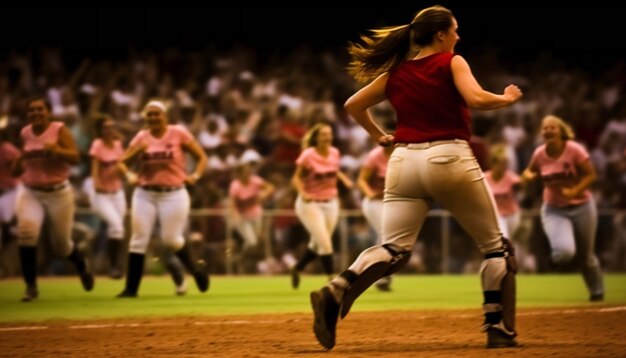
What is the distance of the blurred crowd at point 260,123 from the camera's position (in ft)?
70.1

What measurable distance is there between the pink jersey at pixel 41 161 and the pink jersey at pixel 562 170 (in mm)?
5765

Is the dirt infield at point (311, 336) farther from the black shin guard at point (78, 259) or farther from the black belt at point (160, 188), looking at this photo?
the black shin guard at point (78, 259)

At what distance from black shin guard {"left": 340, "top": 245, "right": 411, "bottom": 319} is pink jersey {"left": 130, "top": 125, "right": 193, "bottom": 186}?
6.53 metres

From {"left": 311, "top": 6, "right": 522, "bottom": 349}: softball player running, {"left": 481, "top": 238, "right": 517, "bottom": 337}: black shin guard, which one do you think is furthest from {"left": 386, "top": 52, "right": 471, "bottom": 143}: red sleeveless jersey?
{"left": 481, "top": 238, "right": 517, "bottom": 337}: black shin guard

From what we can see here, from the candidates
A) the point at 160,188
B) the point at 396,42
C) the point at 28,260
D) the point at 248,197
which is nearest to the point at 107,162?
the point at 248,197

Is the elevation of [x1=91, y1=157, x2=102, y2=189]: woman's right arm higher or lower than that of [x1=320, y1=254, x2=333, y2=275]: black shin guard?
higher

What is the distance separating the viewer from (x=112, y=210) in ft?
63.4

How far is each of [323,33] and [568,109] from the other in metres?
5.84

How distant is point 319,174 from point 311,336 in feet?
23.4

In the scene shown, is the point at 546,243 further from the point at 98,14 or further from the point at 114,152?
the point at 98,14

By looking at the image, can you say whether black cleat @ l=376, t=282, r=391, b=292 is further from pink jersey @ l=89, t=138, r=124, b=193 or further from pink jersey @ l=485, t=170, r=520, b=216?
pink jersey @ l=89, t=138, r=124, b=193

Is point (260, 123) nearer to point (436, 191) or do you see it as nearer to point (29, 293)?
point (29, 293)

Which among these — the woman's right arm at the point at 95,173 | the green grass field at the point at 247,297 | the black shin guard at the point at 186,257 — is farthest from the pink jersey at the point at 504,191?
the woman's right arm at the point at 95,173

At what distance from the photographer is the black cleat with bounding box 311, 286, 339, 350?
8570mm
